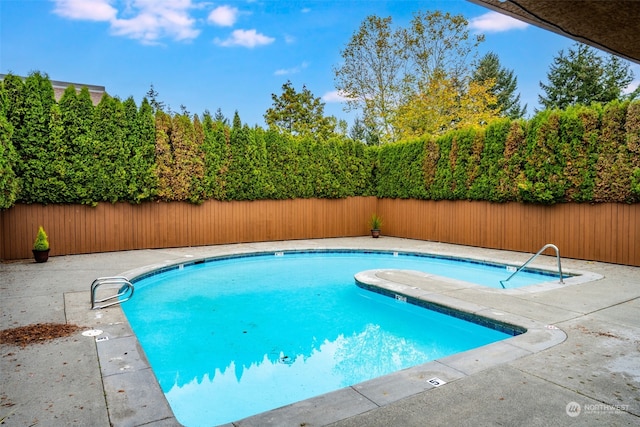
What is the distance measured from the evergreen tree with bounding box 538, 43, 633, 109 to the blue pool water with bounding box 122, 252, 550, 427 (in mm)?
21120

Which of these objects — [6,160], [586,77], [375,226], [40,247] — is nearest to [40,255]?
[40,247]

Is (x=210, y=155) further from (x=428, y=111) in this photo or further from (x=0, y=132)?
(x=428, y=111)

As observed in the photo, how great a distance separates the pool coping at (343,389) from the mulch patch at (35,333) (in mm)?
390

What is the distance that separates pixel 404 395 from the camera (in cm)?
273

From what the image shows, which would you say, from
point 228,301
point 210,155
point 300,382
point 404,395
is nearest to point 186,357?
point 300,382

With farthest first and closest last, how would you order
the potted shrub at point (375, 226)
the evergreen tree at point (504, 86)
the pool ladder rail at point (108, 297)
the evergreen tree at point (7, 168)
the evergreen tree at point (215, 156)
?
the evergreen tree at point (504, 86) < the potted shrub at point (375, 226) < the evergreen tree at point (215, 156) < the evergreen tree at point (7, 168) < the pool ladder rail at point (108, 297)

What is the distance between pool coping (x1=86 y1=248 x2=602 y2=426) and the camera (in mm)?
2510

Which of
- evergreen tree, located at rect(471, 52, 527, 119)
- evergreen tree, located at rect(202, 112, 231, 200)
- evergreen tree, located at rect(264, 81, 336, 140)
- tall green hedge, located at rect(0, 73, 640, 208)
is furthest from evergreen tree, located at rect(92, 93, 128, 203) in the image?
evergreen tree, located at rect(471, 52, 527, 119)

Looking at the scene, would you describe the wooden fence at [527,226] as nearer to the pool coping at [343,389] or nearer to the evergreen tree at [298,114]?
the pool coping at [343,389]

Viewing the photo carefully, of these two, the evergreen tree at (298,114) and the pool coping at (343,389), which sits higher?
the evergreen tree at (298,114)

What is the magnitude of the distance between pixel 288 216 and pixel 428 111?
9.25 m

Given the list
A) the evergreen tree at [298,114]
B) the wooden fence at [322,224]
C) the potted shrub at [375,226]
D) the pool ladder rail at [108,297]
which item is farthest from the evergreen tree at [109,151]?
the evergreen tree at [298,114]

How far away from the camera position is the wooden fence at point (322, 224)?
8.83m

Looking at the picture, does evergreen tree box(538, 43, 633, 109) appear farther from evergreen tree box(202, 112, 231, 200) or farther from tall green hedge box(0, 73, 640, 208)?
evergreen tree box(202, 112, 231, 200)
